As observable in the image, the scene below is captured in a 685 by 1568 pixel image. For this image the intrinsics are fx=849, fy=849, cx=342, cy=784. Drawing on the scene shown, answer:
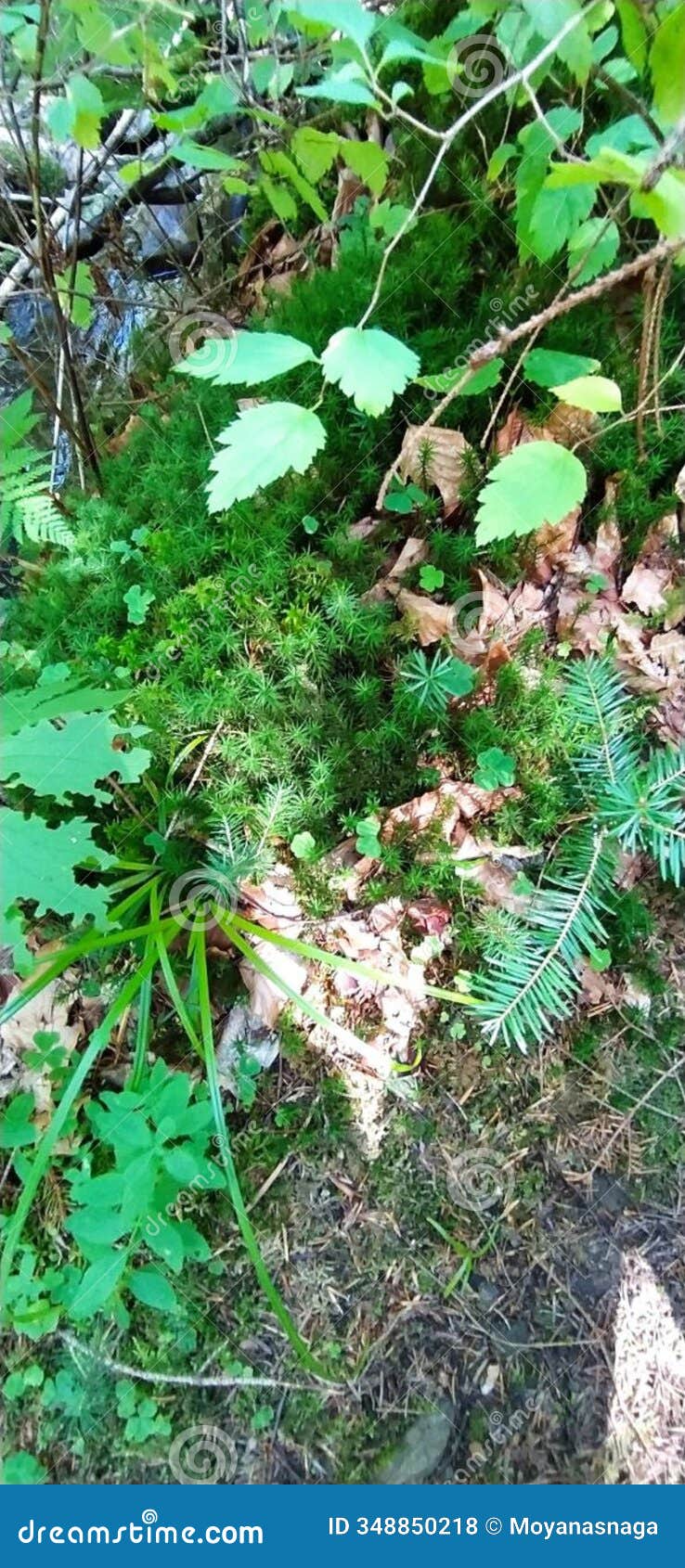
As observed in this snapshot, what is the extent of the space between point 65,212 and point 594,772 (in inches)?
103

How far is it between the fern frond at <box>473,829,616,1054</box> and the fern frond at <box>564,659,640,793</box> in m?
0.17

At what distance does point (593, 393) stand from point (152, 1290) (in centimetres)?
210

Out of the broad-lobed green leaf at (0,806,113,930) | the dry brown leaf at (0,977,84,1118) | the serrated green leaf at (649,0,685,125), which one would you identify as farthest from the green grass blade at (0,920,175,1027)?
the serrated green leaf at (649,0,685,125)

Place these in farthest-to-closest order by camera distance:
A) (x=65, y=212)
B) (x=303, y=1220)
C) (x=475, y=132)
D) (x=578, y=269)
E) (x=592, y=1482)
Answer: (x=65, y=212)
(x=475, y=132)
(x=303, y=1220)
(x=592, y=1482)
(x=578, y=269)

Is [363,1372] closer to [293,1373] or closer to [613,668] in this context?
[293,1373]

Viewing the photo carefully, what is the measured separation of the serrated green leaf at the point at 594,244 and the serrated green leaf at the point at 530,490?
21.9 inches

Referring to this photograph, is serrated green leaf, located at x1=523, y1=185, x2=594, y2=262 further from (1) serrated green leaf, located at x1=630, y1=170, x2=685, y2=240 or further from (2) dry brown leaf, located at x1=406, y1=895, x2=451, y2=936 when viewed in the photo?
(2) dry brown leaf, located at x1=406, y1=895, x2=451, y2=936

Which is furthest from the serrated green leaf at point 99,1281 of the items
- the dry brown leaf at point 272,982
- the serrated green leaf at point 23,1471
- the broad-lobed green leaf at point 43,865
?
the broad-lobed green leaf at point 43,865

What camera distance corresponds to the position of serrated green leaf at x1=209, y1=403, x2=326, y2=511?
1.45 meters

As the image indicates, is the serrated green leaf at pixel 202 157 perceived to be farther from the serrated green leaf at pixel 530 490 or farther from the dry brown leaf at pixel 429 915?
the dry brown leaf at pixel 429 915

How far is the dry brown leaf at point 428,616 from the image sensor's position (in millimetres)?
2330

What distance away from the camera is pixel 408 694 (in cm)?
230

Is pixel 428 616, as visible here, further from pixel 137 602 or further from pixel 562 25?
pixel 562 25

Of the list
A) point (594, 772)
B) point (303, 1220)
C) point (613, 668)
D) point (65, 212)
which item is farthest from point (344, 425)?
point (303, 1220)
